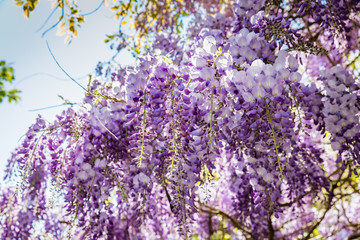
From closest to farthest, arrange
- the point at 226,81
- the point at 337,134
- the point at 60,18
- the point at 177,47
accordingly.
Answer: the point at 226,81, the point at 337,134, the point at 60,18, the point at 177,47

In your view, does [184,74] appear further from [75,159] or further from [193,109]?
[75,159]

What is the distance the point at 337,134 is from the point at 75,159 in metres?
1.43

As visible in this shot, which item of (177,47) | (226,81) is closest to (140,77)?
(226,81)

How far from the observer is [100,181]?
5.74 ft

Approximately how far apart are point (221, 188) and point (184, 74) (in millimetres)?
2601

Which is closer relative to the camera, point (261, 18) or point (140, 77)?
point (140, 77)

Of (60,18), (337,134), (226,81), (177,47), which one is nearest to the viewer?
(226,81)

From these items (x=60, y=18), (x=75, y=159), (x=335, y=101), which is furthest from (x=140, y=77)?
(x=60, y=18)

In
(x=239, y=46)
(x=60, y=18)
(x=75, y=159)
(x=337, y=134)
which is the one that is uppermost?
(x=60, y=18)

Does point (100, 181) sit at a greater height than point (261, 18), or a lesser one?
lesser

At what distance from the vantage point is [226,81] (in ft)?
3.84

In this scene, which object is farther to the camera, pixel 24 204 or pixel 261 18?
pixel 24 204

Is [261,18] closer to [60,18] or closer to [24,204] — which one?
[60,18]

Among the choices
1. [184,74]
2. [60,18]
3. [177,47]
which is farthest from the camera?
[177,47]
